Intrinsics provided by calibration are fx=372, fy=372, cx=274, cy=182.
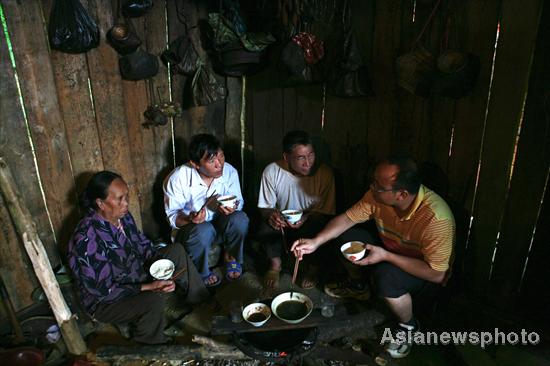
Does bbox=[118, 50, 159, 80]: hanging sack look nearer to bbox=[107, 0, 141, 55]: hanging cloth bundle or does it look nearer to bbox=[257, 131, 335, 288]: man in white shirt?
bbox=[107, 0, 141, 55]: hanging cloth bundle

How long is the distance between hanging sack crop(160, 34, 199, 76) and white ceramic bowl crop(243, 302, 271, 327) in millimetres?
2812

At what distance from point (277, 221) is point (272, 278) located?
2.22 ft

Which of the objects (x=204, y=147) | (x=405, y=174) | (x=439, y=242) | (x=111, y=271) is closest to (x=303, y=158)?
(x=204, y=147)

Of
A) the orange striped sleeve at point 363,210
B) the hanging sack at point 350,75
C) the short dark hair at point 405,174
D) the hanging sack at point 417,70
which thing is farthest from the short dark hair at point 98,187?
the hanging sack at point 417,70

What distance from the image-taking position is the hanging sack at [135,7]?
3.60 m

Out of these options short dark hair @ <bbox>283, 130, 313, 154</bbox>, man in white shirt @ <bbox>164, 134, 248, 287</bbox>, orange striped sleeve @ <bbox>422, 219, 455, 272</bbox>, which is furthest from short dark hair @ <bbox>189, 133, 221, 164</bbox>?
orange striped sleeve @ <bbox>422, 219, 455, 272</bbox>

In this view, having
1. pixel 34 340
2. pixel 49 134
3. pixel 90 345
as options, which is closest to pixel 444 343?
pixel 90 345

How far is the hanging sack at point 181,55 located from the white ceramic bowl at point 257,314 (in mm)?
2812

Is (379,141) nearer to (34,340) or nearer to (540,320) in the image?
(540,320)

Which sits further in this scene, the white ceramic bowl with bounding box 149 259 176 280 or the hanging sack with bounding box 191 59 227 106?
the hanging sack with bounding box 191 59 227 106

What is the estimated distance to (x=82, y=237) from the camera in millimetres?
2932

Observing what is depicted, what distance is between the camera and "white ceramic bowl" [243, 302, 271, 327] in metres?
2.79

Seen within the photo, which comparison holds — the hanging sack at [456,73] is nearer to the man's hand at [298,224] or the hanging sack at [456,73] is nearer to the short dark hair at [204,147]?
the man's hand at [298,224]

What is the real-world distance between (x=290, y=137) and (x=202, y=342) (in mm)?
1997
